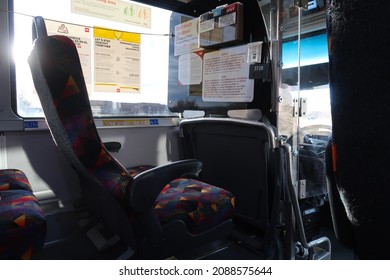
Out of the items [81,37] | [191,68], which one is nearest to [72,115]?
[81,37]

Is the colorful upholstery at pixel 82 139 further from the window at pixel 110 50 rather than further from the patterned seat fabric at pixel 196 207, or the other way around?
the window at pixel 110 50

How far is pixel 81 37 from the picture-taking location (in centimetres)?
203

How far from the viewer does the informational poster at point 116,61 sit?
2.12 m

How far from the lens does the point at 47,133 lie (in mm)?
1885

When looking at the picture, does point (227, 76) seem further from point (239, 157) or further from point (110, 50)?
point (110, 50)

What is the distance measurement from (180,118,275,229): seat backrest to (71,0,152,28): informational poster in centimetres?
92

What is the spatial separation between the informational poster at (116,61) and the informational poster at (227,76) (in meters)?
0.56

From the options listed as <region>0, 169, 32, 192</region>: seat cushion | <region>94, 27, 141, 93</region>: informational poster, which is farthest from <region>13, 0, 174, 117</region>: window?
<region>0, 169, 32, 192</region>: seat cushion

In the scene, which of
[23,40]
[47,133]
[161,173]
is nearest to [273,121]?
[161,173]

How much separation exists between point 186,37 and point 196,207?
1.59 meters

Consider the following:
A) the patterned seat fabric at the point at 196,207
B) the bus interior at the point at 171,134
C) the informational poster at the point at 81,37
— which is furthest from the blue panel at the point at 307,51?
the informational poster at the point at 81,37

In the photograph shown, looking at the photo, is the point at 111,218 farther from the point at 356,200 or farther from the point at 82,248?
the point at 356,200

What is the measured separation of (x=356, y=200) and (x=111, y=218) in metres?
0.98

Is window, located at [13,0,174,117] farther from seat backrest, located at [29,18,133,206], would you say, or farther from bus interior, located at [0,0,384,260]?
seat backrest, located at [29,18,133,206]
